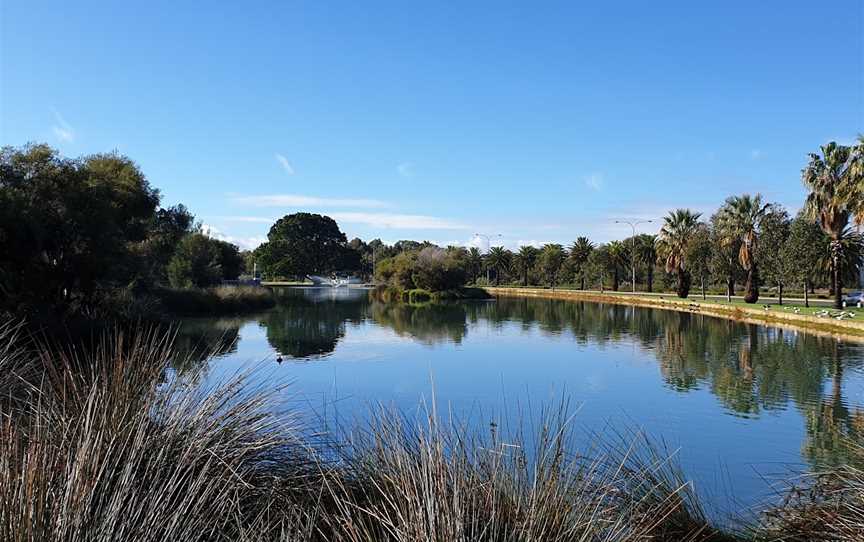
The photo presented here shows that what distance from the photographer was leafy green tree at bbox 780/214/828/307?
3312cm

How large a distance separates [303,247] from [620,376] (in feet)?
301

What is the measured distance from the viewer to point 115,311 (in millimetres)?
22391

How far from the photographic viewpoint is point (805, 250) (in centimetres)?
3319

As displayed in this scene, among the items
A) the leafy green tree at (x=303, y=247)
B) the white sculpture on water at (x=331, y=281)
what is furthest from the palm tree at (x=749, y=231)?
the leafy green tree at (x=303, y=247)

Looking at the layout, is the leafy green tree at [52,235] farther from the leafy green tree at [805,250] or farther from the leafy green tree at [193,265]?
the leafy green tree at [805,250]

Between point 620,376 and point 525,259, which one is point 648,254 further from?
point 620,376

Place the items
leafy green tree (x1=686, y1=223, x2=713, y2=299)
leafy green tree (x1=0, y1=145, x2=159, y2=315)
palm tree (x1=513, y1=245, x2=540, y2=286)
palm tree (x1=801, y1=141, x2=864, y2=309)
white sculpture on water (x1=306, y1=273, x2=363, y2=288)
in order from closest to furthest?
leafy green tree (x1=0, y1=145, x2=159, y2=315) → palm tree (x1=801, y1=141, x2=864, y2=309) → leafy green tree (x1=686, y1=223, x2=713, y2=299) → palm tree (x1=513, y1=245, x2=540, y2=286) → white sculpture on water (x1=306, y1=273, x2=363, y2=288)

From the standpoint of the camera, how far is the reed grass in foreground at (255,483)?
2.89 metres

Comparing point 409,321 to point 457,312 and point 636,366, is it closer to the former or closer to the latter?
point 457,312

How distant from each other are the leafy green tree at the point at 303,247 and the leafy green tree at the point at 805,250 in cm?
7936

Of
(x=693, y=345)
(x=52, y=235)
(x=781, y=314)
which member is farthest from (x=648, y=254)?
(x=52, y=235)

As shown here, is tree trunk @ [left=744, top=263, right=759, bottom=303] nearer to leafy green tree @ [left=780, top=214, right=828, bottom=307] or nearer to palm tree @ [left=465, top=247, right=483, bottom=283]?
leafy green tree @ [left=780, top=214, right=828, bottom=307]

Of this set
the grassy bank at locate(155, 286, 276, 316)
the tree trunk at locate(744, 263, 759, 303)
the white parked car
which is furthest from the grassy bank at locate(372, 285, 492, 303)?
the white parked car

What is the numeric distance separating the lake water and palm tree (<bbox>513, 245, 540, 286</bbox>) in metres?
45.2
